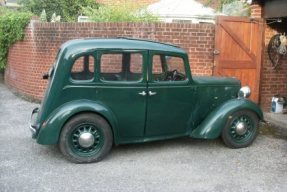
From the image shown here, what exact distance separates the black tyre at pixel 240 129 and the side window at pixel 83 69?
2378mm

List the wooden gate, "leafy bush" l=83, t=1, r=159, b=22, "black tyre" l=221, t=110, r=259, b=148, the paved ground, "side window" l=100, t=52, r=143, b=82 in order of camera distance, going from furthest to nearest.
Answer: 1. "leafy bush" l=83, t=1, r=159, b=22
2. the wooden gate
3. "black tyre" l=221, t=110, r=259, b=148
4. "side window" l=100, t=52, r=143, b=82
5. the paved ground

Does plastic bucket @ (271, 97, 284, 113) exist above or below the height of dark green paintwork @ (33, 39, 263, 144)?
below

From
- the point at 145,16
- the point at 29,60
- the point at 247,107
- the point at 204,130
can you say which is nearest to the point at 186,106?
the point at 204,130

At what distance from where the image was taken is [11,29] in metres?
11.6

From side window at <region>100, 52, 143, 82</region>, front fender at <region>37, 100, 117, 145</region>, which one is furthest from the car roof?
front fender at <region>37, 100, 117, 145</region>

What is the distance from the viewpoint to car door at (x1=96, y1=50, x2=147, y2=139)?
616cm

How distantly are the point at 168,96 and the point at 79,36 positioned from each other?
409 centimetres

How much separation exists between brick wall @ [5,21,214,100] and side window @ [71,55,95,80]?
10.8 feet

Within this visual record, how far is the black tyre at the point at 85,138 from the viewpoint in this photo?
5.97 m

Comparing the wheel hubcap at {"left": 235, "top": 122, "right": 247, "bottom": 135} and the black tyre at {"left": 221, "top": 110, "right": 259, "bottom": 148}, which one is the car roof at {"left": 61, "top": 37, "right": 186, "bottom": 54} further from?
the wheel hubcap at {"left": 235, "top": 122, "right": 247, "bottom": 135}

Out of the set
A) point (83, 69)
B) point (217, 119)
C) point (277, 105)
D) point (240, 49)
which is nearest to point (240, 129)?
point (217, 119)

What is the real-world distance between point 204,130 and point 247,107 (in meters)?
0.85

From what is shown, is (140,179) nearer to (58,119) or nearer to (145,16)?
(58,119)

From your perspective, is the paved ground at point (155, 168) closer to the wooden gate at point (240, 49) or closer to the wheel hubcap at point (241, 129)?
the wheel hubcap at point (241, 129)
